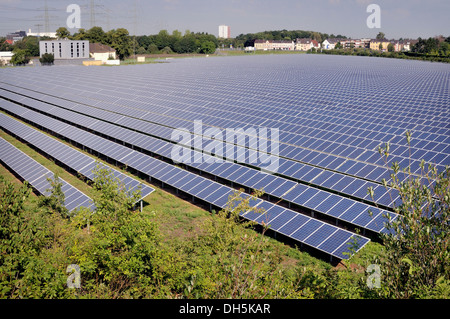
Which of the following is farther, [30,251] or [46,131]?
[46,131]

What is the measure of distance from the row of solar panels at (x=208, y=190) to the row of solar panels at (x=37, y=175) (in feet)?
8.54

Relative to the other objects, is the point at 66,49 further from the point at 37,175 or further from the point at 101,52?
the point at 37,175

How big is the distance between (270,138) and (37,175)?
754 inches

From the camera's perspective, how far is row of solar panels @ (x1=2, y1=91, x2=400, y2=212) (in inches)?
1035

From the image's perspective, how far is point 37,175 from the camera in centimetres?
3216

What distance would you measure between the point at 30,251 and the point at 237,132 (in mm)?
25151

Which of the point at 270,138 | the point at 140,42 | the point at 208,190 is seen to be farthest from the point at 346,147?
the point at 140,42

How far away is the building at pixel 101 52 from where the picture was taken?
5201 inches

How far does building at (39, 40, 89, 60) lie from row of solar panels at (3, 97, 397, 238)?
89.1 m

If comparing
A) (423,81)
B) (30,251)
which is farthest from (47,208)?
(423,81)

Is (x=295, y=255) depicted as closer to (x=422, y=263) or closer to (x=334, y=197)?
(x=334, y=197)

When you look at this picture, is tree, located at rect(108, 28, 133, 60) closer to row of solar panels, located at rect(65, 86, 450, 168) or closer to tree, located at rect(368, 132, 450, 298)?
row of solar panels, located at rect(65, 86, 450, 168)

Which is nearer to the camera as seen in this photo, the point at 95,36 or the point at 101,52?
the point at 101,52

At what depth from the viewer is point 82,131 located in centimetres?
4450
